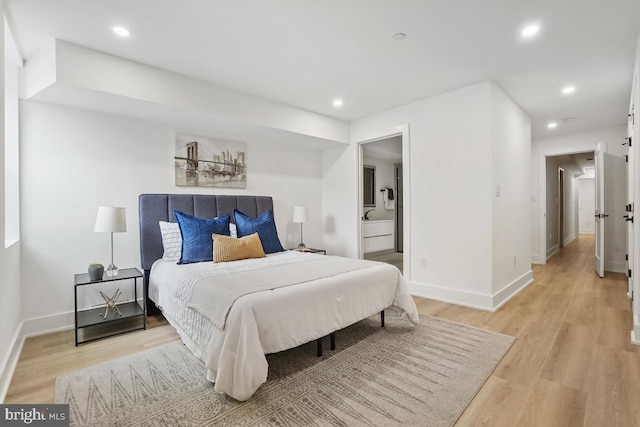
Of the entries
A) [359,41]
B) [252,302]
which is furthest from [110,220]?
[359,41]

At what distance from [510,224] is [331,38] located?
3.01 metres

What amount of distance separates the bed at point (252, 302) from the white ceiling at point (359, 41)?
1.56m

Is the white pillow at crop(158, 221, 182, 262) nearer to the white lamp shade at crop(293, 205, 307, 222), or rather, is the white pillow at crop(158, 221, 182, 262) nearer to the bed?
the bed

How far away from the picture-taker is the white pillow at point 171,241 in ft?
10.3

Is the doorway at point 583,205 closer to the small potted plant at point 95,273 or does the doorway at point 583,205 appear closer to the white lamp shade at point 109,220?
the white lamp shade at point 109,220

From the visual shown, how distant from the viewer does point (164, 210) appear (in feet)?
11.1

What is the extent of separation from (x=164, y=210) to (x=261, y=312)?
7.03ft

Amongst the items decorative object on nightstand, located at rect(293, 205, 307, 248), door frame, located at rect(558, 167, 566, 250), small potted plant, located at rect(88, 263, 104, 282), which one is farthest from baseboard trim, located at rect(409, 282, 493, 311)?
door frame, located at rect(558, 167, 566, 250)

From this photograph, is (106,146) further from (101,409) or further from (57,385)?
(101,409)

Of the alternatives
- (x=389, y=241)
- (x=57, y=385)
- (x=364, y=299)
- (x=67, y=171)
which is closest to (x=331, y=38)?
(x=364, y=299)

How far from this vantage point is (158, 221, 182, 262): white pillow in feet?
10.3

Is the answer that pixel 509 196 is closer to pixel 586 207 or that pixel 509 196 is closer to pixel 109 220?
pixel 109 220

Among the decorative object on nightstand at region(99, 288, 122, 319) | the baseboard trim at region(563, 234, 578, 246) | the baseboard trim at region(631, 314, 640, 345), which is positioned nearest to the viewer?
the baseboard trim at region(631, 314, 640, 345)

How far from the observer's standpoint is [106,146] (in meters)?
3.13
